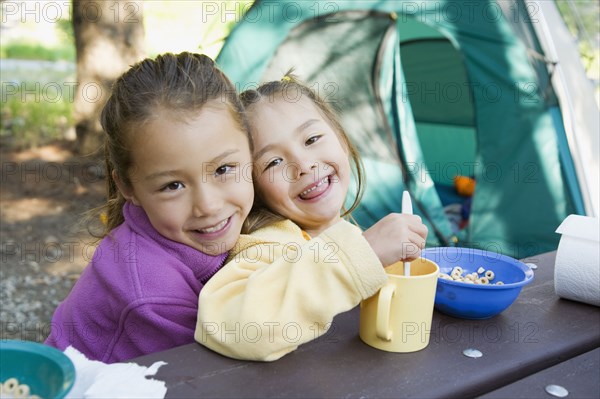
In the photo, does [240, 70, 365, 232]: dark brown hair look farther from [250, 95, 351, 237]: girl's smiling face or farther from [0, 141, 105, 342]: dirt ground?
[0, 141, 105, 342]: dirt ground

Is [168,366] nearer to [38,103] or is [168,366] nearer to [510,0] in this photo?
[510,0]

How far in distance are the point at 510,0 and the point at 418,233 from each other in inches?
81.0

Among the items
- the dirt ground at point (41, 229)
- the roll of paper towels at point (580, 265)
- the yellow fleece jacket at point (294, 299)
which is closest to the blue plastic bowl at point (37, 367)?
the yellow fleece jacket at point (294, 299)

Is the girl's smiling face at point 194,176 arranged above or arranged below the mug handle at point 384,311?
above

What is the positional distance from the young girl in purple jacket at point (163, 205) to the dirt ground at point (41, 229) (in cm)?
171

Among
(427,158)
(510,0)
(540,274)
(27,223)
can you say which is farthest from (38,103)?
(540,274)

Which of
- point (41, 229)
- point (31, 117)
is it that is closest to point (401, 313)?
point (41, 229)

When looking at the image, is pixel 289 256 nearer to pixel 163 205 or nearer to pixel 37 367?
pixel 163 205

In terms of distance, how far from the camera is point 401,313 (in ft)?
2.90

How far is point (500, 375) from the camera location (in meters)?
0.84

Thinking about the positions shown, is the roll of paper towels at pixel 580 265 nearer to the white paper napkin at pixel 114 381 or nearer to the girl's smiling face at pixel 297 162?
the girl's smiling face at pixel 297 162

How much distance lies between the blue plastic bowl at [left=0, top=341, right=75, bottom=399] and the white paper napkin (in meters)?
0.03

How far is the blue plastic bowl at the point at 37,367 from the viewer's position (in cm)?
75

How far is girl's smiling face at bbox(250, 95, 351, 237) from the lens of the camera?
1177 millimetres
